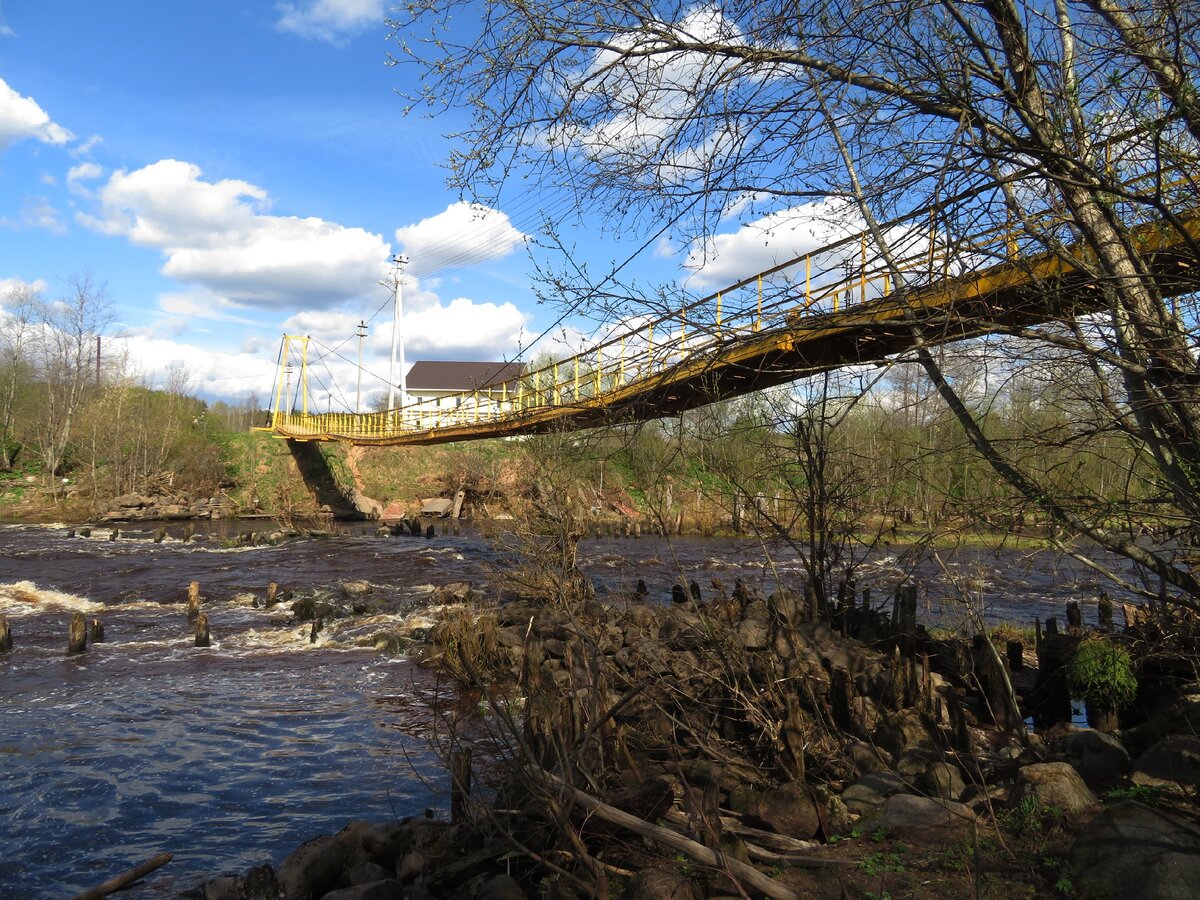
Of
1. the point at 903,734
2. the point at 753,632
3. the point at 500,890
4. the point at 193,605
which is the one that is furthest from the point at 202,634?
the point at 903,734

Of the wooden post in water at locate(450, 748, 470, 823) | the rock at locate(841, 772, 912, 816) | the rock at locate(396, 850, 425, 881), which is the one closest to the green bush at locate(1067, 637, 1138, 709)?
the rock at locate(841, 772, 912, 816)

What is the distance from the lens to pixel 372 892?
182 inches

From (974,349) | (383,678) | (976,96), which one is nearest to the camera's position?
(976,96)

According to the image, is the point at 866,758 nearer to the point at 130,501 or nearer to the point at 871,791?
the point at 871,791

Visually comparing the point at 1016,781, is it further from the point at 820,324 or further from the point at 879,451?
the point at 879,451

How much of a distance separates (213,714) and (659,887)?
23.2 ft

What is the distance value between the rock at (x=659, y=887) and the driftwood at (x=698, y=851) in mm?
149

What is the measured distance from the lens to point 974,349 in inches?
180

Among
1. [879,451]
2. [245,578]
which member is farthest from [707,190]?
[245,578]

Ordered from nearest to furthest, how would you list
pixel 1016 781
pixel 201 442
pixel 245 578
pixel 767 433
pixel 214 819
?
pixel 1016 781 < pixel 214 819 < pixel 767 433 < pixel 245 578 < pixel 201 442

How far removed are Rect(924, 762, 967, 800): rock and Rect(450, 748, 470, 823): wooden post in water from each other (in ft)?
9.18

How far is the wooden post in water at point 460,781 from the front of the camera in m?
5.01

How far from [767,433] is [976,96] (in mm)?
4737

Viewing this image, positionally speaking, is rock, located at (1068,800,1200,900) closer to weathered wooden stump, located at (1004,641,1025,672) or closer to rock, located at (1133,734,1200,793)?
rock, located at (1133,734,1200,793)
